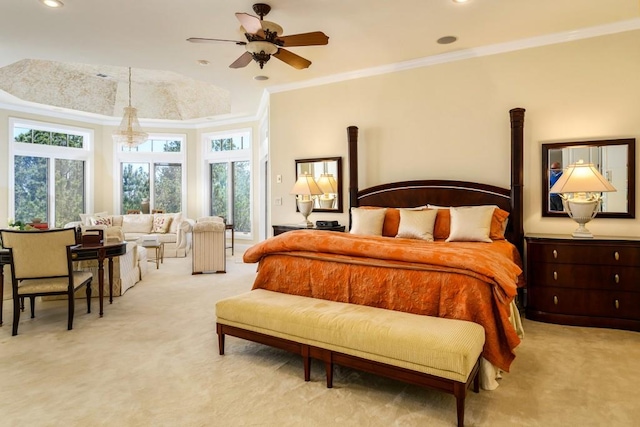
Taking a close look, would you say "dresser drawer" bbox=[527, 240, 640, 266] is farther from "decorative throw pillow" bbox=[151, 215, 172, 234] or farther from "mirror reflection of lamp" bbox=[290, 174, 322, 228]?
"decorative throw pillow" bbox=[151, 215, 172, 234]

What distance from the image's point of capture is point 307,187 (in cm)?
515

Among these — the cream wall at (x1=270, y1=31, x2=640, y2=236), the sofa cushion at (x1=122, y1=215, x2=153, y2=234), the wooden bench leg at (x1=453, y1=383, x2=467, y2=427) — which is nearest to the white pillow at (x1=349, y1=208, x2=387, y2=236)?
the cream wall at (x1=270, y1=31, x2=640, y2=236)

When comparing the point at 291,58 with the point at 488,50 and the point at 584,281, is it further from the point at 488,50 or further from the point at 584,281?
the point at 584,281

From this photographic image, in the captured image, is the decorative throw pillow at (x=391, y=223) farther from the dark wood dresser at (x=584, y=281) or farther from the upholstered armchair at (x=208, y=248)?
the upholstered armchair at (x=208, y=248)

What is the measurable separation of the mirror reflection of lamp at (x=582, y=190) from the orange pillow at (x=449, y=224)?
1.77 feet

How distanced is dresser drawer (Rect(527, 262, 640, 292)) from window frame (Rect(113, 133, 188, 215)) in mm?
7857

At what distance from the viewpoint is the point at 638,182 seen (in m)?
3.87

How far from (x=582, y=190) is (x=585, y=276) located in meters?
0.81

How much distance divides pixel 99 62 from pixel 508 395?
570 cm

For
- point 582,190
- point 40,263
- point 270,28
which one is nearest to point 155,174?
point 40,263

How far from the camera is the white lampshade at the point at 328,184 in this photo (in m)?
5.42

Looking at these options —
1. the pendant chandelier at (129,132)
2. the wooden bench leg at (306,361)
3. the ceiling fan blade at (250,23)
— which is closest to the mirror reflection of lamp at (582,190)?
the wooden bench leg at (306,361)

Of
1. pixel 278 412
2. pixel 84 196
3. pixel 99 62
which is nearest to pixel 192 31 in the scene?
pixel 99 62

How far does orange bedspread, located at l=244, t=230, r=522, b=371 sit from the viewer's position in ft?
7.80
